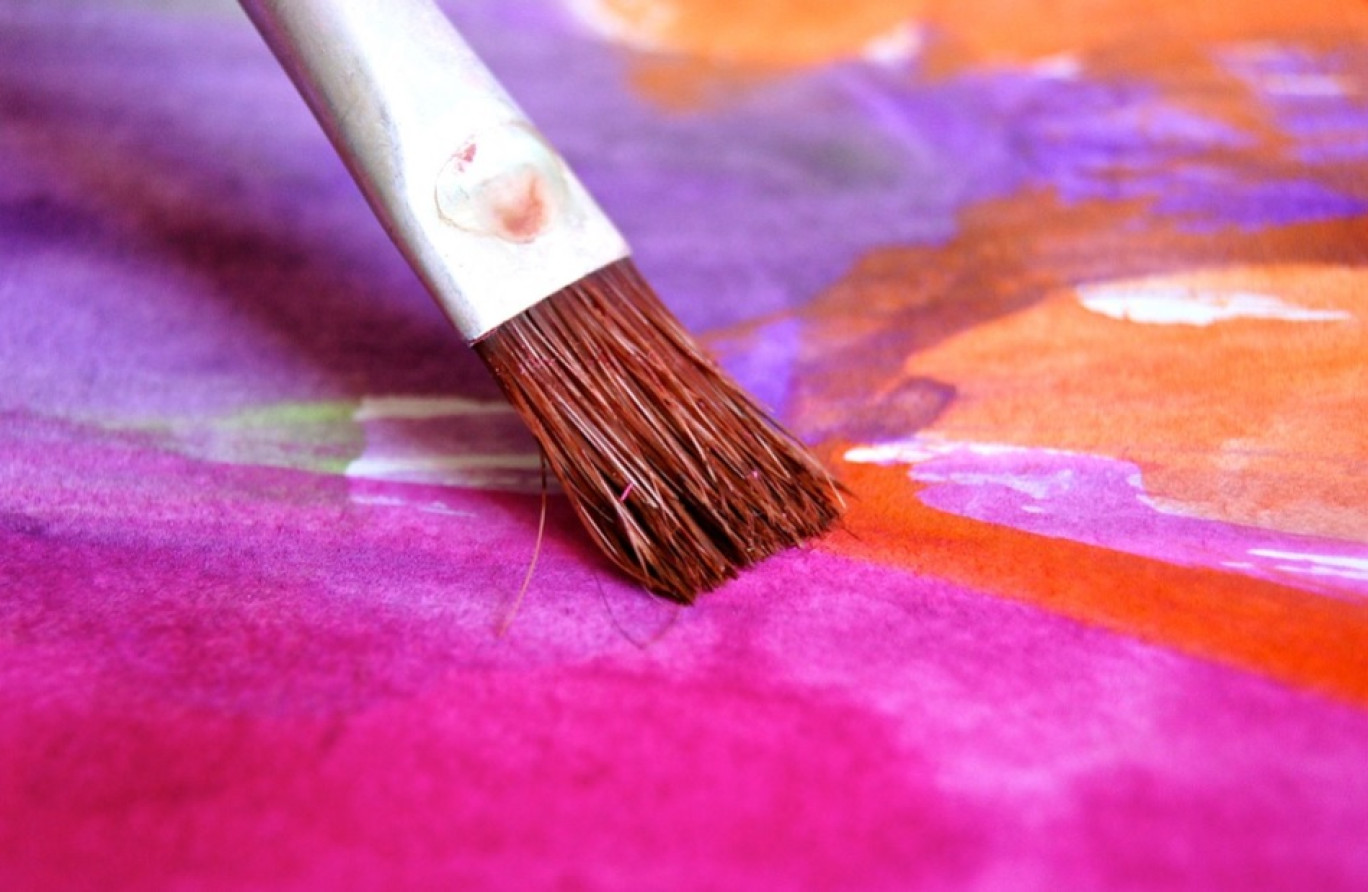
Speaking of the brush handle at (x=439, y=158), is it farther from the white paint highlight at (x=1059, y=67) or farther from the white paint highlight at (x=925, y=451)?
the white paint highlight at (x=1059, y=67)

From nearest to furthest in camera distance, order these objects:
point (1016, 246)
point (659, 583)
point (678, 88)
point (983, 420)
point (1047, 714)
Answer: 1. point (1047, 714)
2. point (659, 583)
3. point (983, 420)
4. point (1016, 246)
5. point (678, 88)

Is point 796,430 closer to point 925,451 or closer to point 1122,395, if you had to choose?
point 925,451

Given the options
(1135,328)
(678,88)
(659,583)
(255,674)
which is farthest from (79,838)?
(678,88)

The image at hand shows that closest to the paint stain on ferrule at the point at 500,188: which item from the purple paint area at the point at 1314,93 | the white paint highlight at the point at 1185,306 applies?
the white paint highlight at the point at 1185,306

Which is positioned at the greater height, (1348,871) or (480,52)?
(480,52)

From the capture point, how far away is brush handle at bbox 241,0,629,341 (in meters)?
0.96

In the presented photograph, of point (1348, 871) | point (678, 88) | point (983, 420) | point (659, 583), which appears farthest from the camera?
point (678, 88)

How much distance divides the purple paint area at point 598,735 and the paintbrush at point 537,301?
0.06 metres

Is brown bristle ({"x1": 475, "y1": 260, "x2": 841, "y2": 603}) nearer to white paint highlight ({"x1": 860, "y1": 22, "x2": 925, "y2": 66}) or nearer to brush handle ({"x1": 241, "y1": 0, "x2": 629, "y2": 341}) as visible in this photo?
brush handle ({"x1": 241, "y1": 0, "x2": 629, "y2": 341})

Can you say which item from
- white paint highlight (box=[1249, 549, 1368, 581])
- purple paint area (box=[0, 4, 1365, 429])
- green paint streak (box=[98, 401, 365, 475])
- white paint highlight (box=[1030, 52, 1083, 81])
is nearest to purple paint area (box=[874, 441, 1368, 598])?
white paint highlight (box=[1249, 549, 1368, 581])

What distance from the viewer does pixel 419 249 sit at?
0.96 meters

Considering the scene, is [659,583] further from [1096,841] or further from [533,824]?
[1096,841]

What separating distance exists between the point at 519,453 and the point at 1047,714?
0.49m

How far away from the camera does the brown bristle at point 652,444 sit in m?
0.92
